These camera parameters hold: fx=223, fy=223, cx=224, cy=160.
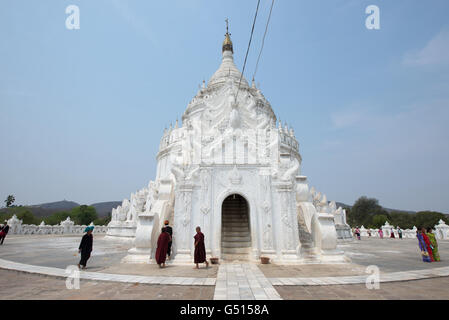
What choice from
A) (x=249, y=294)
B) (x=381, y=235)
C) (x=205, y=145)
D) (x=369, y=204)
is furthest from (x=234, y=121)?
(x=369, y=204)

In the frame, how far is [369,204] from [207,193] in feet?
290

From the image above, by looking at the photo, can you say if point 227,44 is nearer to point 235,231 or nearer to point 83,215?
point 235,231

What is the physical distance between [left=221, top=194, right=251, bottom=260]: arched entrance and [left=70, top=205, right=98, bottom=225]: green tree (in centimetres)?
7543

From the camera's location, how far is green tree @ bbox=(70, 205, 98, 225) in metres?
72.1

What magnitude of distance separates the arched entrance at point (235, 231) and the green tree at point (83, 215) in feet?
247

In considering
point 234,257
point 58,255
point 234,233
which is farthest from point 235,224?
point 58,255

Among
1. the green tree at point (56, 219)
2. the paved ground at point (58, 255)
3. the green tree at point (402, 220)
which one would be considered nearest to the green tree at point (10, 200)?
the green tree at point (56, 219)

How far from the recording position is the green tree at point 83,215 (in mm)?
72062

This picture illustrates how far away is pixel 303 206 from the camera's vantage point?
12.2m

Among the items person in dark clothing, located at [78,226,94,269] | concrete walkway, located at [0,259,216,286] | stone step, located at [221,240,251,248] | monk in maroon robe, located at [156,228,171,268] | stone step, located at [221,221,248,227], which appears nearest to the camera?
concrete walkway, located at [0,259,216,286]

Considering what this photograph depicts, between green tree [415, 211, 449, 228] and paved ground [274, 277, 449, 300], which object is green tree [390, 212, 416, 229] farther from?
paved ground [274, 277, 449, 300]

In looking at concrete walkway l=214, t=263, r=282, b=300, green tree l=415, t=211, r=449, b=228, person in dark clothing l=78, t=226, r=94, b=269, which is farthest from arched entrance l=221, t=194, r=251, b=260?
green tree l=415, t=211, r=449, b=228
